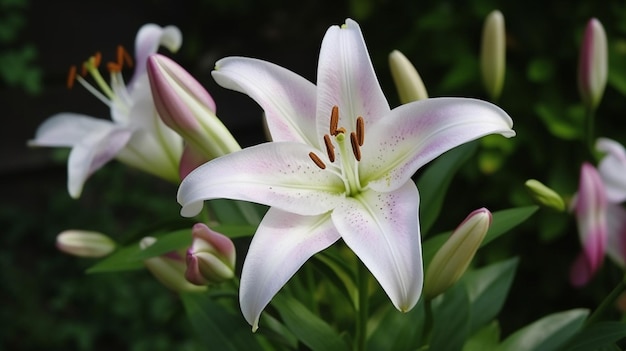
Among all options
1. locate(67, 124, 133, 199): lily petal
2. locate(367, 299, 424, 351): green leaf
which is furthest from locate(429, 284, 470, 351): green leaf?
locate(67, 124, 133, 199): lily petal

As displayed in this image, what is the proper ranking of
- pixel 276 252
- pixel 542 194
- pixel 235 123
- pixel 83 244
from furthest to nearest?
pixel 235 123 → pixel 83 244 → pixel 542 194 → pixel 276 252

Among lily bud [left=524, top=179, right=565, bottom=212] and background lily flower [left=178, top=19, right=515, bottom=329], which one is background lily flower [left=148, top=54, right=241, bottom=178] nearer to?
background lily flower [left=178, top=19, right=515, bottom=329]

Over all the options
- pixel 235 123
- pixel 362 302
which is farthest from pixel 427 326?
pixel 235 123

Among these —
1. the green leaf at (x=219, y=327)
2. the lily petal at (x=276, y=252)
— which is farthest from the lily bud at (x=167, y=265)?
the lily petal at (x=276, y=252)

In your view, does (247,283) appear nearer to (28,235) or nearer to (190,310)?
(190,310)

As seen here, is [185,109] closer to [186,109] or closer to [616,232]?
[186,109]
